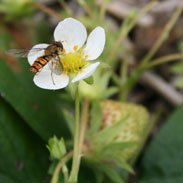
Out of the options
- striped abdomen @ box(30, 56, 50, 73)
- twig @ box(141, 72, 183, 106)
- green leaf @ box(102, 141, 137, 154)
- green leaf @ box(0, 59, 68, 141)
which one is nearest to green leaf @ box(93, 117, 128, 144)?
green leaf @ box(102, 141, 137, 154)

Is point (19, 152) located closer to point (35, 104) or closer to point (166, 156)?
point (35, 104)

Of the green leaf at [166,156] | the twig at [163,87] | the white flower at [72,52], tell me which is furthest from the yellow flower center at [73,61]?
the twig at [163,87]

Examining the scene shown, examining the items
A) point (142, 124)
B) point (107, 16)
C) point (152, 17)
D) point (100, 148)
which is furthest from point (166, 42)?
point (100, 148)

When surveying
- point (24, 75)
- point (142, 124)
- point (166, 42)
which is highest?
point (166, 42)

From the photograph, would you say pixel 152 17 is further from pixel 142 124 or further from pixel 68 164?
pixel 68 164

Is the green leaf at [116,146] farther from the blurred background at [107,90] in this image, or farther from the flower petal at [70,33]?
the flower petal at [70,33]

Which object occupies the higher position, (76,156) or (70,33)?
(70,33)

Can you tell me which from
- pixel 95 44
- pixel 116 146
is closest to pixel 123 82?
pixel 116 146
